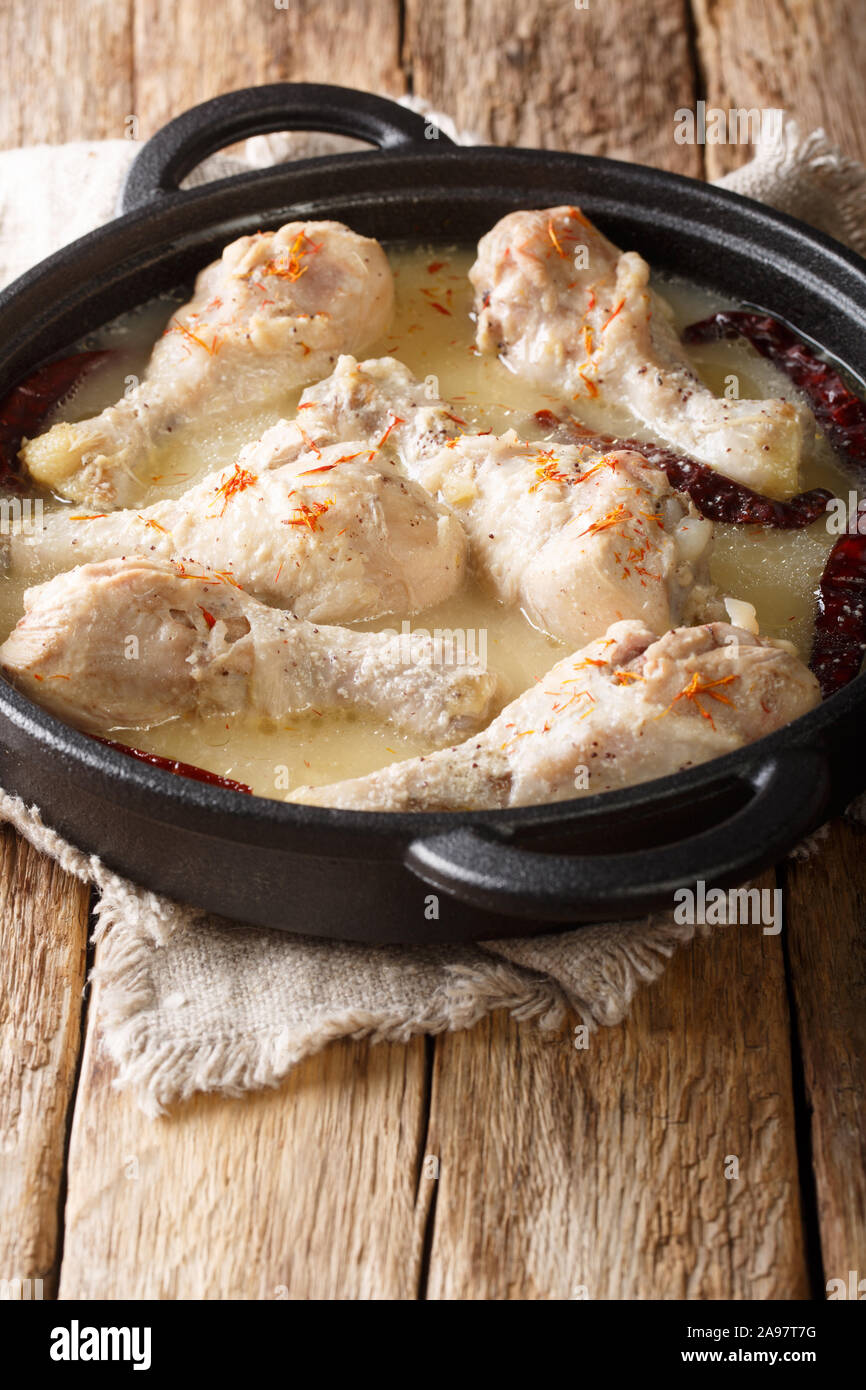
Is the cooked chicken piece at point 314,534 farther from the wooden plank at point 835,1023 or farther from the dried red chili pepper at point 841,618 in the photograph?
the wooden plank at point 835,1023

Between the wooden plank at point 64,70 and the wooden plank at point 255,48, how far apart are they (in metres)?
0.06

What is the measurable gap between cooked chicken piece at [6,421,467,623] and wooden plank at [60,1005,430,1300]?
796 millimetres

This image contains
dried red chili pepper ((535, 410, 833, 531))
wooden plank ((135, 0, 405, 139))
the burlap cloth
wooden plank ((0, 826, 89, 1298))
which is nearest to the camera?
wooden plank ((0, 826, 89, 1298))

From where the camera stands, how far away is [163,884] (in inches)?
97.9

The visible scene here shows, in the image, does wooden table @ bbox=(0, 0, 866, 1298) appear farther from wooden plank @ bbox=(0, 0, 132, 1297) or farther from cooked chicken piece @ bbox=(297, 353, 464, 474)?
cooked chicken piece @ bbox=(297, 353, 464, 474)

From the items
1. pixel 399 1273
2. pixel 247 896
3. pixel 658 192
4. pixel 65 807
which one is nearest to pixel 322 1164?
pixel 399 1273

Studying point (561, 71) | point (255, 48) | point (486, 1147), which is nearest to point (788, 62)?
point (561, 71)

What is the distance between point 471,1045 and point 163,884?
0.56 metres

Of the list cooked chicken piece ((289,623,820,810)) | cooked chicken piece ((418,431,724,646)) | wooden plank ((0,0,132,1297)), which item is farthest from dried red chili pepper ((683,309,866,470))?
wooden plank ((0,0,132,1297))

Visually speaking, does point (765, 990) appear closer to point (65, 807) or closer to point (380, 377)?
point (65, 807)

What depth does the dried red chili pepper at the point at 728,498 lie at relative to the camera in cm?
289

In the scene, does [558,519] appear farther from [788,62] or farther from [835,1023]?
[788,62]

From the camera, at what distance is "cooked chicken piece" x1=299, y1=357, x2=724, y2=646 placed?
2.60 m

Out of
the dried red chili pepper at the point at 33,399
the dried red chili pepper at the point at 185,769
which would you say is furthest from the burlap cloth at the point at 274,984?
the dried red chili pepper at the point at 33,399
